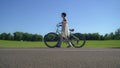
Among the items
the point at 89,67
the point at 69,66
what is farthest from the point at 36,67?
the point at 89,67

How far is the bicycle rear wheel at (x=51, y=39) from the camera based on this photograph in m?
13.7

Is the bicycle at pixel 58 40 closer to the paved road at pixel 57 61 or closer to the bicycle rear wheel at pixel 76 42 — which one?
the bicycle rear wheel at pixel 76 42

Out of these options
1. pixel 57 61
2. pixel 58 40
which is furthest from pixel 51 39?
pixel 57 61

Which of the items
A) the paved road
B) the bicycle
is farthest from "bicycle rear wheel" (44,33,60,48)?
the paved road

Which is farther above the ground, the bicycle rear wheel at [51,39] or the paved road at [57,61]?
the bicycle rear wheel at [51,39]

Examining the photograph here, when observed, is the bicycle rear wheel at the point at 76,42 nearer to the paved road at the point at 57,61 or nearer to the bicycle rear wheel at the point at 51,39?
the bicycle rear wheel at the point at 51,39

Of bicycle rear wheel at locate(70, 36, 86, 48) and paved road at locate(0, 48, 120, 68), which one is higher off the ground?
bicycle rear wheel at locate(70, 36, 86, 48)

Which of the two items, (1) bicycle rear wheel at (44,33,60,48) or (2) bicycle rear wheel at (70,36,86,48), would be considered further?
(1) bicycle rear wheel at (44,33,60,48)

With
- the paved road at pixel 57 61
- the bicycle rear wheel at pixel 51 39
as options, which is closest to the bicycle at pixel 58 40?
the bicycle rear wheel at pixel 51 39

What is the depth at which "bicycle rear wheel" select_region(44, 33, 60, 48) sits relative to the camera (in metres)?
13.7

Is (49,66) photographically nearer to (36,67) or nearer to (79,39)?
(36,67)

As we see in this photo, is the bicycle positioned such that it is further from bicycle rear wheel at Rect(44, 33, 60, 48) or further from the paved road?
the paved road

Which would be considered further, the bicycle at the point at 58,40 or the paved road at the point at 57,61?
the bicycle at the point at 58,40

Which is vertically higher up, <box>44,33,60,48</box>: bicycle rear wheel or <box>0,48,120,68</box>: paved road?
<box>44,33,60,48</box>: bicycle rear wheel
